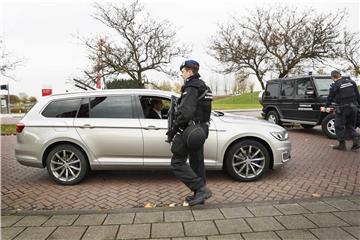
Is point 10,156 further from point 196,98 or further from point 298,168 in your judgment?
point 298,168

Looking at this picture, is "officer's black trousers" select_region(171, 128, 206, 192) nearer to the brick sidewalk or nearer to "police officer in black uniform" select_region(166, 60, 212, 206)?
"police officer in black uniform" select_region(166, 60, 212, 206)

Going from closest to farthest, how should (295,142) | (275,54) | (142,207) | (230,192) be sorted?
(142,207)
(230,192)
(295,142)
(275,54)

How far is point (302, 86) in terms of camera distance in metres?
9.77

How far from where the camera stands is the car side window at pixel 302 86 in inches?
375

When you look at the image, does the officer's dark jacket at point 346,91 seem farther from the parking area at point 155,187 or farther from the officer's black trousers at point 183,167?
the officer's black trousers at point 183,167

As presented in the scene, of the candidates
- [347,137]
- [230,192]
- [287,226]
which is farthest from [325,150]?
[287,226]

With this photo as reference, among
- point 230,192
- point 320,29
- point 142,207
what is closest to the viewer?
point 142,207

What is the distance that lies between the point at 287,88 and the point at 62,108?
8199 mm

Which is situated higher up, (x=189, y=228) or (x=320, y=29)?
(x=320, y=29)

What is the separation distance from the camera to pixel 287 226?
3.12 meters

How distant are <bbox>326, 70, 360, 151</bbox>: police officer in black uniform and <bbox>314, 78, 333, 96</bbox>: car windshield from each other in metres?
2.06

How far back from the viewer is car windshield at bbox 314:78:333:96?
29.9 feet

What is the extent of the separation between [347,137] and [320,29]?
8.33 meters

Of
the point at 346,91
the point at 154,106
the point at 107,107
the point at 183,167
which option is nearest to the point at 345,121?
the point at 346,91
